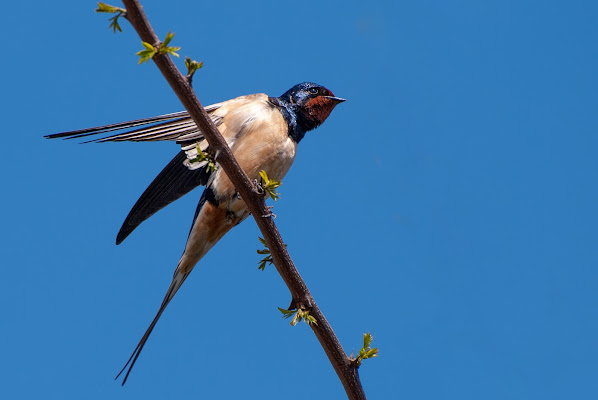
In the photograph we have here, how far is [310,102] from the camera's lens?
4039 mm

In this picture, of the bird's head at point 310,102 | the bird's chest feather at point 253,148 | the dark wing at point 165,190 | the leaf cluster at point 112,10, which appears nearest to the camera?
the leaf cluster at point 112,10

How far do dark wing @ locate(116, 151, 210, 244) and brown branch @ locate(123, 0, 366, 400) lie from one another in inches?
38.4

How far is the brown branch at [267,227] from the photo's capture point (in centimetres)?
237

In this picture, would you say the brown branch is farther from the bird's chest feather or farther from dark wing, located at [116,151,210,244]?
dark wing, located at [116,151,210,244]

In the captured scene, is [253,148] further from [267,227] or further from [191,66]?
[191,66]

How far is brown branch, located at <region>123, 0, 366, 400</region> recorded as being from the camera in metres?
2.37

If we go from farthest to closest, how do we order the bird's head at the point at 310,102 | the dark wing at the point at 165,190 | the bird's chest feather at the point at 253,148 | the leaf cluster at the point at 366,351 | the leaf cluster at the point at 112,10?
the bird's head at the point at 310,102
the dark wing at the point at 165,190
the bird's chest feather at the point at 253,148
the leaf cluster at the point at 366,351
the leaf cluster at the point at 112,10

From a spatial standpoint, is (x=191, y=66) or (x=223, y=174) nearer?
(x=191, y=66)

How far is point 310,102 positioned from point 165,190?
0.97 metres

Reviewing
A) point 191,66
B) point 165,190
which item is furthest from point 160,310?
point 191,66

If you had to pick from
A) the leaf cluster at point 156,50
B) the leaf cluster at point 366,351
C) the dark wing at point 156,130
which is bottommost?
the leaf cluster at point 366,351

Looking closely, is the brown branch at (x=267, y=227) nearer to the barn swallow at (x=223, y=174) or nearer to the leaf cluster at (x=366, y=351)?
the leaf cluster at (x=366, y=351)

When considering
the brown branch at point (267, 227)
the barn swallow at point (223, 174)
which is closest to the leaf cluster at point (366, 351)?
the brown branch at point (267, 227)

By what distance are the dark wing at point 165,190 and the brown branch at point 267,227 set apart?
3.20 ft
